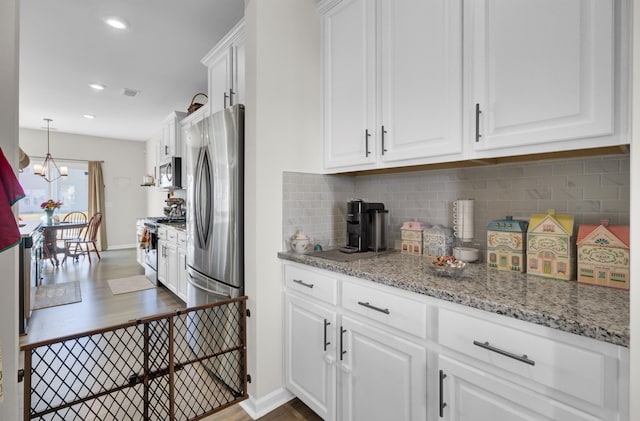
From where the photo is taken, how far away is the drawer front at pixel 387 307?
1.18 m

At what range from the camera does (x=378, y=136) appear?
1.68m

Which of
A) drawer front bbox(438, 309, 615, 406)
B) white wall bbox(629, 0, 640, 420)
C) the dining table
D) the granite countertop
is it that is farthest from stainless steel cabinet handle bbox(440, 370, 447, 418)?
the dining table

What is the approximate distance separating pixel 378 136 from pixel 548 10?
831mm

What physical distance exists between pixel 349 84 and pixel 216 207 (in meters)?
1.16

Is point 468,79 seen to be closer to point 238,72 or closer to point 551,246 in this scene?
point 551,246

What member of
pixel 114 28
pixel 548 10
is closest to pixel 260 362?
pixel 548 10

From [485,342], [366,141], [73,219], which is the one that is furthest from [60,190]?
[485,342]

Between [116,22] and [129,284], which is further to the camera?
[129,284]

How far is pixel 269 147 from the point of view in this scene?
1776 millimetres

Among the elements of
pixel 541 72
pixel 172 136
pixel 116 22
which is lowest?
pixel 541 72

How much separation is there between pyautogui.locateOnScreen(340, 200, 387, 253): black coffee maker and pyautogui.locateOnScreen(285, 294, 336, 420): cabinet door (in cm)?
43

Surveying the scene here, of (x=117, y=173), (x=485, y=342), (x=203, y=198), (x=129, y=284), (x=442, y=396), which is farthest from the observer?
(x=117, y=173)

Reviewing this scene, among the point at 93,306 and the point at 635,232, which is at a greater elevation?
the point at 635,232

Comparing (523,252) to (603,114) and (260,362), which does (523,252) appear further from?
(260,362)
